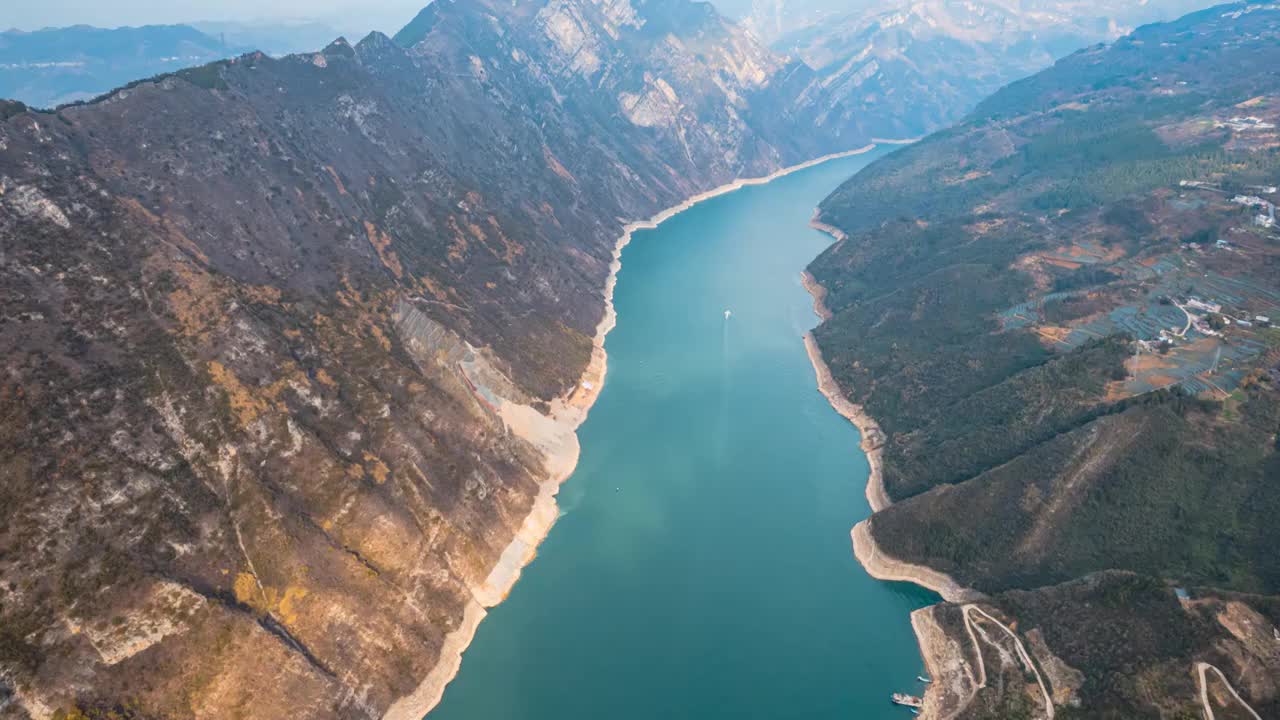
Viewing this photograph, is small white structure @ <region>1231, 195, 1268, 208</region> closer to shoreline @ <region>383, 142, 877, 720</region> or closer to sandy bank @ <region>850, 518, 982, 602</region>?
sandy bank @ <region>850, 518, 982, 602</region>

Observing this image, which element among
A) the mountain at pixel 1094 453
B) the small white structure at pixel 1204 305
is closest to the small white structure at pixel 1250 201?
the mountain at pixel 1094 453

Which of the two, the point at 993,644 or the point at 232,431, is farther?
the point at 232,431

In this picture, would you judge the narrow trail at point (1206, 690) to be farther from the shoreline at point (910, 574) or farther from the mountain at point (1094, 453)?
the shoreline at point (910, 574)

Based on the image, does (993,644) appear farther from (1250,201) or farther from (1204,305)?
(1250,201)

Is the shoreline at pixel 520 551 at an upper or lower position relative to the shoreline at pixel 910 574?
upper

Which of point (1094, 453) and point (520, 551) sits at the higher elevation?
point (520, 551)

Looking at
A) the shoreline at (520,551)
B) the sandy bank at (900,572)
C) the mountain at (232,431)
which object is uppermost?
the mountain at (232,431)

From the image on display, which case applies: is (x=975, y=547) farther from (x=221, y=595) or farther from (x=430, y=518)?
(x=221, y=595)

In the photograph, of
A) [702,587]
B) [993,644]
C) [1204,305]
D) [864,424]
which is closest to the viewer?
[993,644]

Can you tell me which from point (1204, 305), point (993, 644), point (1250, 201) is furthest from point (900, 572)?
point (1250, 201)
